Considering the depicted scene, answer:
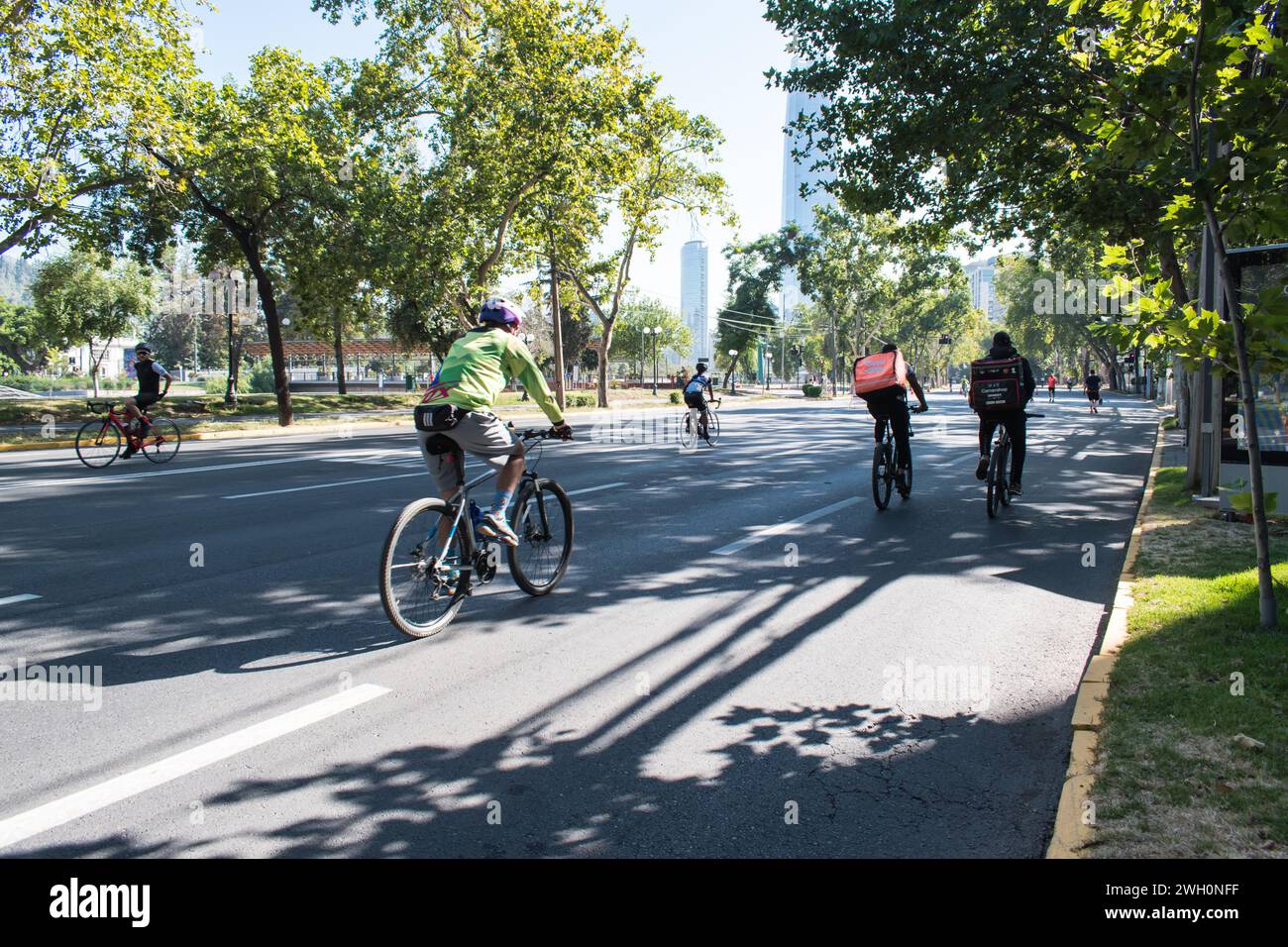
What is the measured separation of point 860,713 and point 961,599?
2.39 m

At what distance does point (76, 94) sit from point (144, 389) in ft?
30.1

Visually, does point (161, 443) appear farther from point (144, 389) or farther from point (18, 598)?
point (18, 598)

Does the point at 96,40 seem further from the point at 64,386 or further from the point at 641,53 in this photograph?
the point at 64,386

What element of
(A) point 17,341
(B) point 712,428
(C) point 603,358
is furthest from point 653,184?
(A) point 17,341

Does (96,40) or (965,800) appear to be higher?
(96,40)

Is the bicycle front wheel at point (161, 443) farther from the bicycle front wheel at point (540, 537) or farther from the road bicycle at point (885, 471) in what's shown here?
the road bicycle at point (885, 471)

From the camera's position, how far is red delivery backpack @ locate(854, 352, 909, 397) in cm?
974

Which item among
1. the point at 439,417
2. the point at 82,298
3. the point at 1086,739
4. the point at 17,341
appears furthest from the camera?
the point at 17,341

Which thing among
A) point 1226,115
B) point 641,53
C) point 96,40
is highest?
point 641,53

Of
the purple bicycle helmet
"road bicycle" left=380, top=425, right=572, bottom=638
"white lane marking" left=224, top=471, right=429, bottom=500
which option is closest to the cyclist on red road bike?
"white lane marking" left=224, top=471, right=429, bottom=500

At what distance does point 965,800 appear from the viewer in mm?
3322

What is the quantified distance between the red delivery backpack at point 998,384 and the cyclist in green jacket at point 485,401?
18.3 feet

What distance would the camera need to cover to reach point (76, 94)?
63.1 feet

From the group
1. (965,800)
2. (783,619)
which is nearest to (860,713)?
(965,800)
